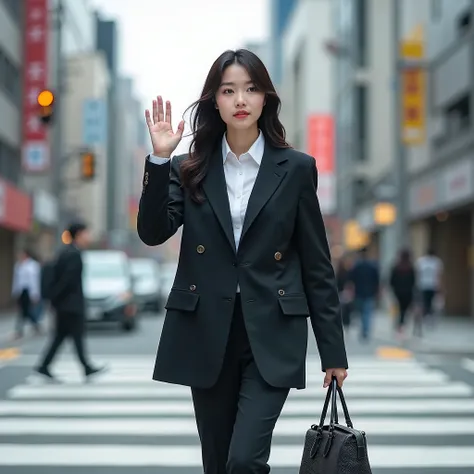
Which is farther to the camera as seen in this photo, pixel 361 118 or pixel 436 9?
pixel 361 118

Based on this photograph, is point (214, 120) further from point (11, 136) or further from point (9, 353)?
point (11, 136)

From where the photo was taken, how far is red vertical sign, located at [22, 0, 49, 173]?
32781 mm

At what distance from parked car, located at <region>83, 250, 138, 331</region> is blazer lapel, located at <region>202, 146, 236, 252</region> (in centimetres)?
1813

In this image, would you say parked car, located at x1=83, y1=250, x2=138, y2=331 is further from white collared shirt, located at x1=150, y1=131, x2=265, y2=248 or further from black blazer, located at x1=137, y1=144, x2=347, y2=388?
black blazer, located at x1=137, y1=144, x2=347, y2=388

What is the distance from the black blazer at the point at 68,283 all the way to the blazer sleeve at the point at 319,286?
8.03 m

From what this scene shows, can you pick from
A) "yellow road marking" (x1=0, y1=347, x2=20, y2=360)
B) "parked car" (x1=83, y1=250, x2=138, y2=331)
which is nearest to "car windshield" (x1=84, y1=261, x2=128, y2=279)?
"parked car" (x1=83, y1=250, x2=138, y2=331)

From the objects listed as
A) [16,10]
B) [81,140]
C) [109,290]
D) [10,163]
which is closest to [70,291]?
[109,290]

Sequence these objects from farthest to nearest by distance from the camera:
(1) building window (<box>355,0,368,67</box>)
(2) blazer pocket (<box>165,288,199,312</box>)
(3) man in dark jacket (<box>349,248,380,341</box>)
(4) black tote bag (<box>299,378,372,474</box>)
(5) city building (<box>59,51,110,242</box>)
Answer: (5) city building (<box>59,51,110,242</box>), (1) building window (<box>355,0,368,67</box>), (3) man in dark jacket (<box>349,248,380,341</box>), (2) blazer pocket (<box>165,288,199,312</box>), (4) black tote bag (<box>299,378,372,474</box>)

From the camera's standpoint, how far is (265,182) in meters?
3.86

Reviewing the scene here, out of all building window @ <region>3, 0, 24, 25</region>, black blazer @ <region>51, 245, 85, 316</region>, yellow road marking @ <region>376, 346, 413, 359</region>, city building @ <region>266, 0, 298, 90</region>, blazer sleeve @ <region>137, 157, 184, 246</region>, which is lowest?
yellow road marking @ <region>376, 346, 413, 359</region>

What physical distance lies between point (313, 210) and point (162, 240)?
568 mm

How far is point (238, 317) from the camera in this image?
3781 millimetres

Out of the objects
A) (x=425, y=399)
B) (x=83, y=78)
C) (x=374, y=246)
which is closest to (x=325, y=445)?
(x=425, y=399)

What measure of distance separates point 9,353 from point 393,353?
621 cm
